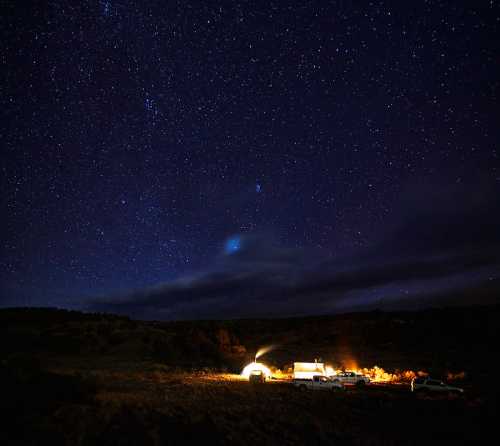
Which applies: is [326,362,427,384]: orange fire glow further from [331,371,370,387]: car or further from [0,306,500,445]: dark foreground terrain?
[331,371,370,387]: car

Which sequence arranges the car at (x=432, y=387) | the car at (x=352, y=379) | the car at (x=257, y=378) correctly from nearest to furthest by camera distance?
the car at (x=432, y=387) → the car at (x=352, y=379) → the car at (x=257, y=378)

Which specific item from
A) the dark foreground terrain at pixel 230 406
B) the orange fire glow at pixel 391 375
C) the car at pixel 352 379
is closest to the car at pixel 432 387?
the dark foreground terrain at pixel 230 406

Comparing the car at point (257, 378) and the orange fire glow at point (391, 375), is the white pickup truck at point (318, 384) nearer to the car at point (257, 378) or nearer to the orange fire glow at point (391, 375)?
the car at point (257, 378)

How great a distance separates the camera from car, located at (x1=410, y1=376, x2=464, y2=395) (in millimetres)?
24194

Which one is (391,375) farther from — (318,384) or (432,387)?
(432,387)

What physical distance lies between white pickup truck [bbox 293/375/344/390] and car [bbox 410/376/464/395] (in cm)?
461

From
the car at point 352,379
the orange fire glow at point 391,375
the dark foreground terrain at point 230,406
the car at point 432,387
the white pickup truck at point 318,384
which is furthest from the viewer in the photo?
the orange fire glow at point 391,375

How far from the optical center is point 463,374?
3094cm

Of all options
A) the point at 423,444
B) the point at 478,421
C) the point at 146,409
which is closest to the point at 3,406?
the point at 146,409

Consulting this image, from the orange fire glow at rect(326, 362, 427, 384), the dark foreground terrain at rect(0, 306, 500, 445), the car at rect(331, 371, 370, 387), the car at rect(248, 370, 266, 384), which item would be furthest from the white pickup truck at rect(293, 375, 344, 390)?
the orange fire glow at rect(326, 362, 427, 384)

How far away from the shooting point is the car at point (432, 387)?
79.4 feet

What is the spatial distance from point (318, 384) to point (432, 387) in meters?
6.87

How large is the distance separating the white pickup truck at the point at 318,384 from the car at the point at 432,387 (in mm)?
4609

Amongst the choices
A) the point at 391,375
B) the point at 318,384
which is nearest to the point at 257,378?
the point at 318,384
